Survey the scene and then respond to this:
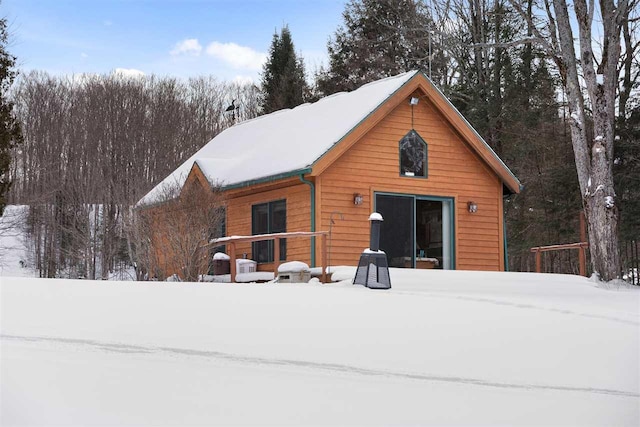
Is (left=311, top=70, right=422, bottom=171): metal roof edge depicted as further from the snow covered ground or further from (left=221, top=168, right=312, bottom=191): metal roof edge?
the snow covered ground

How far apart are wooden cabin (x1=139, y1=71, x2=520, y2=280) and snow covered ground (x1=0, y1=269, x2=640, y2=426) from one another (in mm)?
6347

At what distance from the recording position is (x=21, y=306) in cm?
808

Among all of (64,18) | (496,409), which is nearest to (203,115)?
(64,18)

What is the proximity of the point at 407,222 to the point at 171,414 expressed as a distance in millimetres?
12216

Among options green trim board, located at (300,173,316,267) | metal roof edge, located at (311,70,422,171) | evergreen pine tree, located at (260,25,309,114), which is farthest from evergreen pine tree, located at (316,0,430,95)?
green trim board, located at (300,173,316,267)

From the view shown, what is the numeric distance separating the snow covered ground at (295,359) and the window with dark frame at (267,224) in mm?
7159

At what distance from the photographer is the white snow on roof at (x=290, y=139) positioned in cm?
1692

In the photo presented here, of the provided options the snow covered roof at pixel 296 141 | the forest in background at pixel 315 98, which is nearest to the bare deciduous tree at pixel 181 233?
the forest in background at pixel 315 98

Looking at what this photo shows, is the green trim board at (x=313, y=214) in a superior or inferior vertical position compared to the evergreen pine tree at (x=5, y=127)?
inferior

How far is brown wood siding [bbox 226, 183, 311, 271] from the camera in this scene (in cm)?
1666

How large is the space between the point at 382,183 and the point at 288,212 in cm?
205

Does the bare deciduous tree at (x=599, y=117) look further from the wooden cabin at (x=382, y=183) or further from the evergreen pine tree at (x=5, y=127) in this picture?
the evergreen pine tree at (x=5, y=127)

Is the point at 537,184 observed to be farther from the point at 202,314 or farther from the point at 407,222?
the point at 202,314

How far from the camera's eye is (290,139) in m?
19.0
